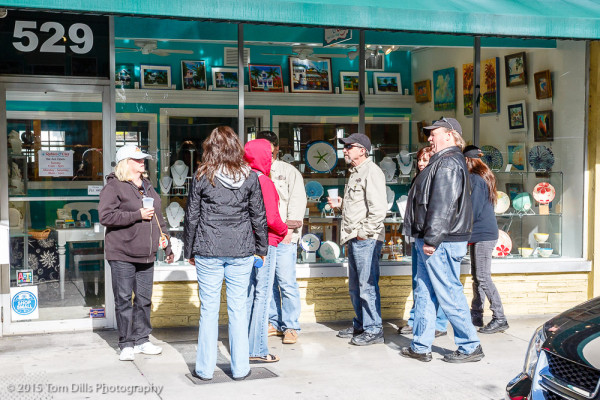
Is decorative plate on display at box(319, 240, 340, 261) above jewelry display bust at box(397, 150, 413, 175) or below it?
below

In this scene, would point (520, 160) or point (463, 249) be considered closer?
point (463, 249)

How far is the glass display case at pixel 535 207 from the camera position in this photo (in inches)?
322

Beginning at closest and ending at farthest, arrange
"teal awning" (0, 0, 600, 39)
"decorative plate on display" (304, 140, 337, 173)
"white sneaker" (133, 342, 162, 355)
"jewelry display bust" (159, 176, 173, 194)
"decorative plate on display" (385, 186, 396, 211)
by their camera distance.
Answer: "teal awning" (0, 0, 600, 39), "white sneaker" (133, 342, 162, 355), "jewelry display bust" (159, 176, 173, 194), "decorative plate on display" (304, 140, 337, 173), "decorative plate on display" (385, 186, 396, 211)

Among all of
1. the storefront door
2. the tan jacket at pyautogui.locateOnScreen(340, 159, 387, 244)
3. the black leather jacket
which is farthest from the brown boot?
the storefront door

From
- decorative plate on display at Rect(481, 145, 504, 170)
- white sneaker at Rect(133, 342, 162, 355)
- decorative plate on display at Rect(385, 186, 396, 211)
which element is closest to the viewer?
white sneaker at Rect(133, 342, 162, 355)

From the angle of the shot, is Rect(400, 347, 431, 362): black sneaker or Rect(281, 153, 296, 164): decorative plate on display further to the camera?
Rect(281, 153, 296, 164): decorative plate on display

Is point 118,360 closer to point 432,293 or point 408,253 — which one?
point 432,293

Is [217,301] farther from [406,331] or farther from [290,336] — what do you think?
[406,331]

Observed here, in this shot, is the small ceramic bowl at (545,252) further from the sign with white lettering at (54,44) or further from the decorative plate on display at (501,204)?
the sign with white lettering at (54,44)

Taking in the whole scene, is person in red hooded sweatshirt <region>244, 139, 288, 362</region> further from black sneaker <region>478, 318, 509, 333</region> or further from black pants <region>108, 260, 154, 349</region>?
black sneaker <region>478, 318, 509, 333</region>

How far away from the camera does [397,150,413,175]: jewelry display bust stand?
7973 millimetres

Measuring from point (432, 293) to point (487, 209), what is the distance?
135cm

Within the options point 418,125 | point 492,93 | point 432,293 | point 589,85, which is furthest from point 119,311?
point 589,85

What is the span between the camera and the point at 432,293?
20.0ft
